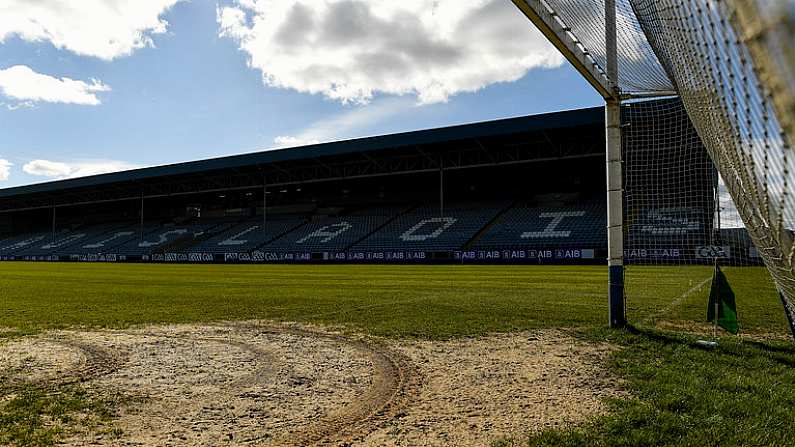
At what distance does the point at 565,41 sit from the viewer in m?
5.62

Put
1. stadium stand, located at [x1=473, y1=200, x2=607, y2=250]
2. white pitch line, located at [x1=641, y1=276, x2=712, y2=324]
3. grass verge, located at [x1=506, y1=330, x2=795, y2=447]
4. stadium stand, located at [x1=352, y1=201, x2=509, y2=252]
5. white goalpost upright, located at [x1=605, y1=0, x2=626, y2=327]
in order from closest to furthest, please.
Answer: grass verge, located at [x1=506, y1=330, x2=795, y2=447] < white goalpost upright, located at [x1=605, y1=0, x2=626, y2=327] < white pitch line, located at [x1=641, y1=276, x2=712, y2=324] < stadium stand, located at [x1=473, y1=200, x2=607, y2=250] < stadium stand, located at [x1=352, y1=201, x2=509, y2=252]

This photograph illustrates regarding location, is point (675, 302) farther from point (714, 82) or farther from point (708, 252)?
point (708, 252)

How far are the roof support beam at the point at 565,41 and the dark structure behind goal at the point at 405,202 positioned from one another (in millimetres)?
10089

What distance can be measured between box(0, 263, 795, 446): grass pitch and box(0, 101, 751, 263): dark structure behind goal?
21.5 feet

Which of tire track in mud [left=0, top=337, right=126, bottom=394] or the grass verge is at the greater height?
the grass verge

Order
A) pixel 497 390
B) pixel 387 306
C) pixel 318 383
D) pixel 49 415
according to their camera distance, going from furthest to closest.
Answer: pixel 387 306
pixel 318 383
pixel 497 390
pixel 49 415

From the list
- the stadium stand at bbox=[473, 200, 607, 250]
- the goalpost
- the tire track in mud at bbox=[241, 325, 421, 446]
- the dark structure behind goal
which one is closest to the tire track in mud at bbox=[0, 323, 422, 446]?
the tire track in mud at bbox=[241, 325, 421, 446]

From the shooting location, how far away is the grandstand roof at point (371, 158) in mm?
32344

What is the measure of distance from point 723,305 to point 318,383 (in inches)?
197

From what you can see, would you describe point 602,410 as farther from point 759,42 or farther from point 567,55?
point 567,55

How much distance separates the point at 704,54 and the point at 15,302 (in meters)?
13.3

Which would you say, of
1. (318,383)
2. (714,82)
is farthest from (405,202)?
(714,82)

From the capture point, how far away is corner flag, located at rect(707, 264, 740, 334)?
6.36 meters

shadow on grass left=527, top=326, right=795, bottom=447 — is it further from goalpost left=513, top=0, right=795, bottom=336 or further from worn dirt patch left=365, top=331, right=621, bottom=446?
goalpost left=513, top=0, right=795, bottom=336
